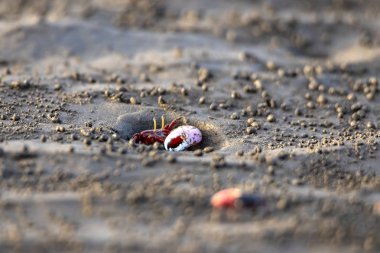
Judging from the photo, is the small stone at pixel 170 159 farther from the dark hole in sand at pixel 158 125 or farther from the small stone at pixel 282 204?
the small stone at pixel 282 204

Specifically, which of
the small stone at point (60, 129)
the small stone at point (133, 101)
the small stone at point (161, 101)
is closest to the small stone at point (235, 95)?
the small stone at point (161, 101)

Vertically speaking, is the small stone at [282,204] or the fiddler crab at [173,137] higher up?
the fiddler crab at [173,137]

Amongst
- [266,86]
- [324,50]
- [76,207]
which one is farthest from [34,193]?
[324,50]

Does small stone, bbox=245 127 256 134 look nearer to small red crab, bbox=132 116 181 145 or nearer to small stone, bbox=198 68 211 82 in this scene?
small red crab, bbox=132 116 181 145

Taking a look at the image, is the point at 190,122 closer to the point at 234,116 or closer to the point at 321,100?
the point at 234,116

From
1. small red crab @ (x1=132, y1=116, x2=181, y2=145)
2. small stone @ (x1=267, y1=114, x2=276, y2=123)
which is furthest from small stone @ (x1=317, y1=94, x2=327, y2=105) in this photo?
small red crab @ (x1=132, y1=116, x2=181, y2=145)

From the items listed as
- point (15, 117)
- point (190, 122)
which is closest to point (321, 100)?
point (190, 122)

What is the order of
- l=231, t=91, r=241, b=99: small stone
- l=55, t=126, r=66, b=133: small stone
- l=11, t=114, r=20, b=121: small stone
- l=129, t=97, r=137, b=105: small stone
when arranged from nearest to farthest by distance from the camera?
l=55, t=126, r=66, b=133: small stone < l=11, t=114, r=20, b=121: small stone < l=129, t=97, r=137, b=105: small stone < l=231, t=91, r=241, b=99: small stone
